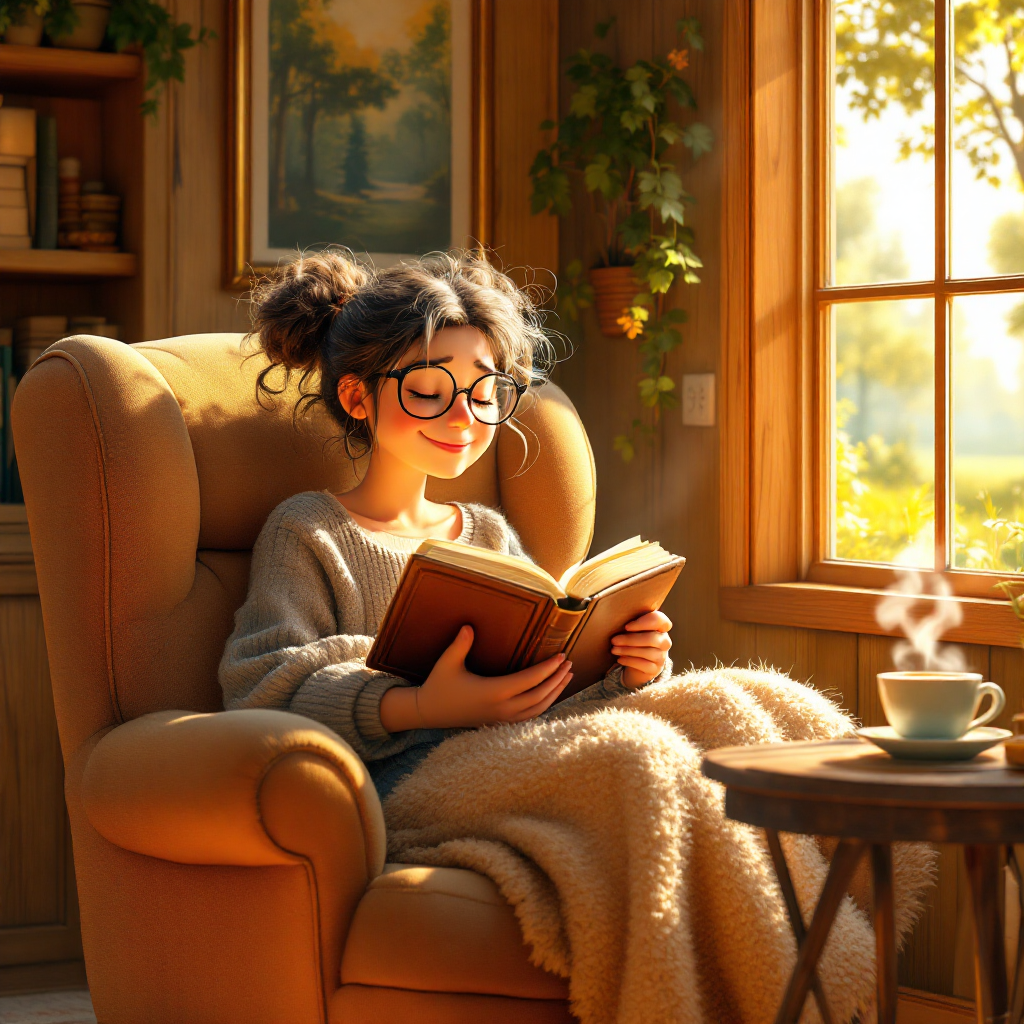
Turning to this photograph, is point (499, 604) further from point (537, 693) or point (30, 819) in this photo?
point (30, 819)

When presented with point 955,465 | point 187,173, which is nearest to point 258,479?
point 187,173

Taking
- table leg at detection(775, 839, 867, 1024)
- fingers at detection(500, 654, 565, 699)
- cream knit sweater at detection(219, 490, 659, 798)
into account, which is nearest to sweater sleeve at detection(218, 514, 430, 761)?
cream knit sweater at detection(219, 490, 659, 798)

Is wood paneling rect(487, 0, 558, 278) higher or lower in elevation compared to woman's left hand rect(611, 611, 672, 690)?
higher

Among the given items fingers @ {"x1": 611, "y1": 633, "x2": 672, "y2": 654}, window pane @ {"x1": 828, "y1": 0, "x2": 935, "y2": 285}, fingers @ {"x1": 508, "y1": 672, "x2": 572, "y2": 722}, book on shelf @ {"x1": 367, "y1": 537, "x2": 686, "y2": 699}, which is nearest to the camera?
book on shelf @ {"x1": 367, "y1": 537, "x2": 686, "y2": 699}

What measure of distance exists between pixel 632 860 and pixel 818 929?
0.22 meters

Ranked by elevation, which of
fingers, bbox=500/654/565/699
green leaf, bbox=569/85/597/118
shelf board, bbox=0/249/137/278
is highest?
green leaf, bbox=569/85/597/118

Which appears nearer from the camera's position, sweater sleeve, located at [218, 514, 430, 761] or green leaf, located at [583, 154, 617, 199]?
sweater sleeve, located at [218, 514, 430, 761]

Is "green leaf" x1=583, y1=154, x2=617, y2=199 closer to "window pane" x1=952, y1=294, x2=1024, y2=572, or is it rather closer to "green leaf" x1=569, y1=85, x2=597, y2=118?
"green leaf" x1=569, y1=85, x2=597, y2=118

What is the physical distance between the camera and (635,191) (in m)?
2.49

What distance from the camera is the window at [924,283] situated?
203 centimetres

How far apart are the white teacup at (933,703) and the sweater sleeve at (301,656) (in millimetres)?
588

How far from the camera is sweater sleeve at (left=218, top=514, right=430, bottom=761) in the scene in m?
1.48

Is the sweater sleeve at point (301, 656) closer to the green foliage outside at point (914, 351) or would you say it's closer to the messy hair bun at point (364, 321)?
the messy hair bun at point (364, 321)

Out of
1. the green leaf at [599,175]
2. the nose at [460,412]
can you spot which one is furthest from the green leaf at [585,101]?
the nose at [460,412]
